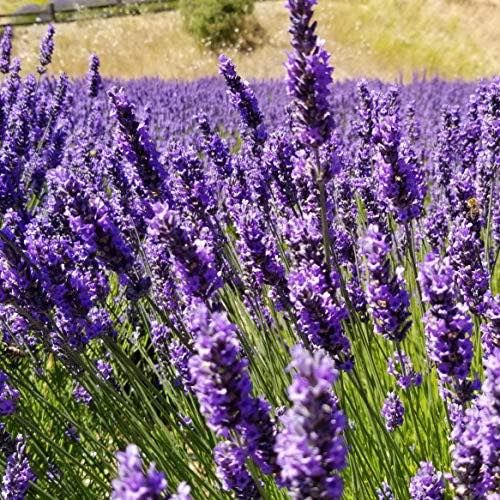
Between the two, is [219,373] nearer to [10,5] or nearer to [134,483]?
[134,483]

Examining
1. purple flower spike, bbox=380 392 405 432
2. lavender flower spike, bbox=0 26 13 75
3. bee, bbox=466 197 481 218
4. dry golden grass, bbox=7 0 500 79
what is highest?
dry golden grass, bbox=7 0 500 79

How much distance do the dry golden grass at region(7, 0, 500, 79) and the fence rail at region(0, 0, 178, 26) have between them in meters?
0.68

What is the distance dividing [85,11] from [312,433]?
33.6m

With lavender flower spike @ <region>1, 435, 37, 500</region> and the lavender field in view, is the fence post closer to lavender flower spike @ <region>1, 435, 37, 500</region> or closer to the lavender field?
the lavender field

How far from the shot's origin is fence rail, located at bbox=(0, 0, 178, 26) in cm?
3119

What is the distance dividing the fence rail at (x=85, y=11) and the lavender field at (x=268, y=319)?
2880 cm

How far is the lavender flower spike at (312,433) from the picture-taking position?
1132 millimetres

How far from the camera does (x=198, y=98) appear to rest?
11820 mm

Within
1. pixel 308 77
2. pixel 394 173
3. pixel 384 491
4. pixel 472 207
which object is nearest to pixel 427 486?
pixel 384 491

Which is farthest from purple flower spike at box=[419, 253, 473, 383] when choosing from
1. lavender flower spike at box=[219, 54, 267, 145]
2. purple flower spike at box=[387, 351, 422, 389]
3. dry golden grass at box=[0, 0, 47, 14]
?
dry golden grass at box=[0, 0, 47, 14]

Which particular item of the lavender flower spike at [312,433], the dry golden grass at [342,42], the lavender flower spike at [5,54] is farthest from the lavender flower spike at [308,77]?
the dry golden grass at [342,42]

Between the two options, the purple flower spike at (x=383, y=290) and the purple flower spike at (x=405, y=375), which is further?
the purple flower spike at (x=405, y=375)

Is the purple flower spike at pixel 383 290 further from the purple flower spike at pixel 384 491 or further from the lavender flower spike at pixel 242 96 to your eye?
the lavender flower spike at pixel 242 96

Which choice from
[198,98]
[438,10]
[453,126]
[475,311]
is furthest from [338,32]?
[475,311]
